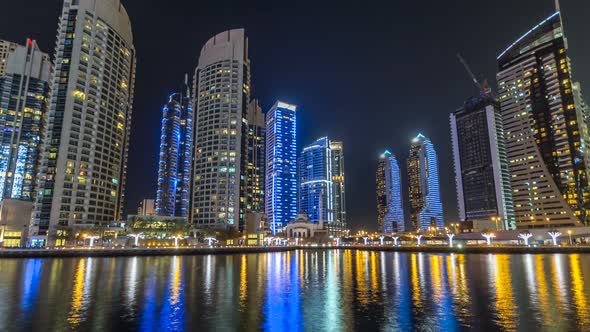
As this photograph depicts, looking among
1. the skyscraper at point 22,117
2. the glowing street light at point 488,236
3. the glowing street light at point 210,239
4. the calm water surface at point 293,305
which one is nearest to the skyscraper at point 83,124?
the glowing street light at point 210,239

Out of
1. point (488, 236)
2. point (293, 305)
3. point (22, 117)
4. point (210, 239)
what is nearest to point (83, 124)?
point (22, 117)

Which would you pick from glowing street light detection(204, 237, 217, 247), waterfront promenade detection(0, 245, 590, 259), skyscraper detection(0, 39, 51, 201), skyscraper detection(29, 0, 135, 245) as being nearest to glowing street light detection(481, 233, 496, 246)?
waterfront promenade detection(0, 245, 590, 259)

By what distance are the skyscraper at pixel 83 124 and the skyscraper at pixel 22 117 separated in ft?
165

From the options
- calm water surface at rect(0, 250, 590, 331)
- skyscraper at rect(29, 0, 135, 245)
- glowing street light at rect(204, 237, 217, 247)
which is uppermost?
skyscraper at rect(29, 0, 135, 245)

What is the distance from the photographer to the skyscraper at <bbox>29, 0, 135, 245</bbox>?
463 ft

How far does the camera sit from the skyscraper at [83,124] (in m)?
141

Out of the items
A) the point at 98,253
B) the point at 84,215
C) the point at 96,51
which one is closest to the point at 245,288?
the point at 98,253

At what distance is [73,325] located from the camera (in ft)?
78.1

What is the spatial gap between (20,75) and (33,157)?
4465 cm

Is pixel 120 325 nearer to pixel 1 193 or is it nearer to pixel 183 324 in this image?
pixel 183 324

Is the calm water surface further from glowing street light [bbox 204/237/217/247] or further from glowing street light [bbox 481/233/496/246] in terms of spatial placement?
glowing street light [bbox 481/233/496/246]

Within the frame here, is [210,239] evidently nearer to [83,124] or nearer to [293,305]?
[83,124]

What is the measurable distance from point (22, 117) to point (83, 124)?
62693mm

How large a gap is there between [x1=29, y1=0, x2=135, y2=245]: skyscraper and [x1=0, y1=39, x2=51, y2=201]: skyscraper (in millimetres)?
50370
